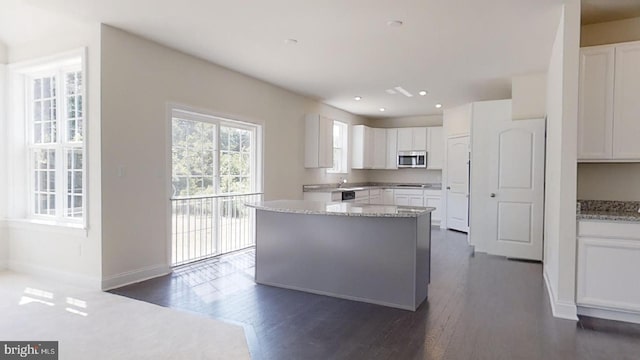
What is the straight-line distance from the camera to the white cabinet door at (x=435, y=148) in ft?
29.4

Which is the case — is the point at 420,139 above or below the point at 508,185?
above

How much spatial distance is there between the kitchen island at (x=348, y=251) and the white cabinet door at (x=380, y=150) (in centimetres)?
562

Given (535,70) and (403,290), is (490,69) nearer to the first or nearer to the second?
(535,70)

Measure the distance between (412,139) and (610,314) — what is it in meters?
6.33

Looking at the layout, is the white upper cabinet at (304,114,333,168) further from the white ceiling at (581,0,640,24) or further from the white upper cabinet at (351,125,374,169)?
the white ceiling at (581,0,640,24)

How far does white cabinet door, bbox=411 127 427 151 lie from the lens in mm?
9141

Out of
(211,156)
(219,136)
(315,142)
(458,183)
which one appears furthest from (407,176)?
A: (211,156)

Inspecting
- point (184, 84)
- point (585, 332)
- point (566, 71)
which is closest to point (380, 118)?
point (184, 84)

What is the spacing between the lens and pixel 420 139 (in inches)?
362

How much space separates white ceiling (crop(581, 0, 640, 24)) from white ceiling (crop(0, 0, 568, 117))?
0.28 meters

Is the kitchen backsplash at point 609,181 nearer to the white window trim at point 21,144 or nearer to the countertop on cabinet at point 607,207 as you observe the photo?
the countertop on cabinet at point 607,207

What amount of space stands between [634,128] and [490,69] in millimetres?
2190

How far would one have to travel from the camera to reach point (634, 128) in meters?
3.45

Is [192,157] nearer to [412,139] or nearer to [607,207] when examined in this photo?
[607,207]
